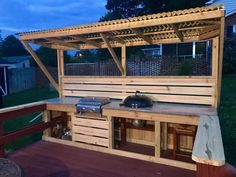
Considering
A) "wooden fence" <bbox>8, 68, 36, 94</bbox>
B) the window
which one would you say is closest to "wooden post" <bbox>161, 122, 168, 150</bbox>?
the window

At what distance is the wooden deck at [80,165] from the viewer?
10.8ft

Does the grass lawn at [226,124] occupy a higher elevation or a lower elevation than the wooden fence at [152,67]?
lower

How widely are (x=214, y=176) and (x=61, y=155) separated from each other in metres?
3.06

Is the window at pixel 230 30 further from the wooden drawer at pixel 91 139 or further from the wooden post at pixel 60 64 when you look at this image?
the wooden drawer at pixel 91 139

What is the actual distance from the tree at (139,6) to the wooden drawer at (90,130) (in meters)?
12.7

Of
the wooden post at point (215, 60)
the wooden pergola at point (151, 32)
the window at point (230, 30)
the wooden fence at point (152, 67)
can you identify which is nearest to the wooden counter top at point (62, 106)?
the wooden pergola at point (151, 32)

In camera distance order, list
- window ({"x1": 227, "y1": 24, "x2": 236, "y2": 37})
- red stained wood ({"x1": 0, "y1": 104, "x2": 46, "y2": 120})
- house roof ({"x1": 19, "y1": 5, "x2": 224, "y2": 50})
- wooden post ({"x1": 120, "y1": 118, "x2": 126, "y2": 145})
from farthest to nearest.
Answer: window ({"x1": 227, "y1": 24, "x2": 236, "y2": 37})
wooden post ({"x1": 120, "y1": 118, "x2": 126, "y2": 145})
red stained wood ({"x1": 0, "y1": 104, "x2": 46, "y2": 120})
house roof ({"x1": 19, "y1": 5, "x2": 224, "y2": 50})

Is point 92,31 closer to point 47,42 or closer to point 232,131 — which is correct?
point 47,42

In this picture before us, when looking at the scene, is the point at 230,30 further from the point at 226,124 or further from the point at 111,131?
the point at 111,131

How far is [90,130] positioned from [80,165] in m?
0.71

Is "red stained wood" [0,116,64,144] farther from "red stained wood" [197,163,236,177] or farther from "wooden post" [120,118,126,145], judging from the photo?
"red stained wood" [197,163,236,177]

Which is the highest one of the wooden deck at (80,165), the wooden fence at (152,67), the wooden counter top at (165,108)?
the wooden fence at (152,67)

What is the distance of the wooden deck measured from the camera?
Answer: 3277 millimetres

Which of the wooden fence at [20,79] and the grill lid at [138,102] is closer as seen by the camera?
the grill lid at [138,102]
